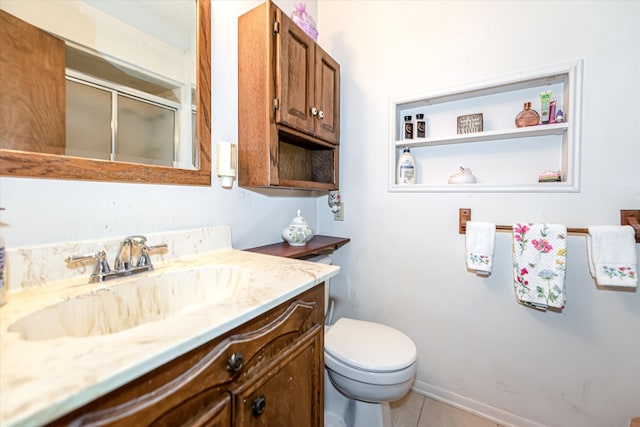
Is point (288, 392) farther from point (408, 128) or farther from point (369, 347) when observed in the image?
point (408, 128)

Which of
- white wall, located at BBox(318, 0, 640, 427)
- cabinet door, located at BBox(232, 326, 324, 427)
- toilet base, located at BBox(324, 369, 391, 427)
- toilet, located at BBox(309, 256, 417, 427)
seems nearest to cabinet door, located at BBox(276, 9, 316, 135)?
white wall, located at BBox(318, 0, 640, 427)

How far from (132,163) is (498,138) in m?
1.66

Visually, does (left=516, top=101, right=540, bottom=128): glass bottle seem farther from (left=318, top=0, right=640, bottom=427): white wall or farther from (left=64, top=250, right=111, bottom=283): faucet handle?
(left=64, top=250, right=111, bottom=283): faucet handle

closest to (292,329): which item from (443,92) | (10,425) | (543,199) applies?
(10,425)

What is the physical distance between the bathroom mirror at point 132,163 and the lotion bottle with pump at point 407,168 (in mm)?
1049

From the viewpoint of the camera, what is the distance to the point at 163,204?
A: 1007mm

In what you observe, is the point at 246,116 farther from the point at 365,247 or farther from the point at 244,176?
the point at 365,247

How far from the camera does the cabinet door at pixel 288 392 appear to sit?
0.63 m

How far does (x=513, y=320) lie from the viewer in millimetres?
1323

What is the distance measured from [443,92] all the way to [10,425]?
5.78ft

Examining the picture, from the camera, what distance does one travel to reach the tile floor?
4.42 feet

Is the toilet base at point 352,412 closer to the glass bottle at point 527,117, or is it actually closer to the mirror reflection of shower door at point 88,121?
the mirror reflection of shower door at point 88,121

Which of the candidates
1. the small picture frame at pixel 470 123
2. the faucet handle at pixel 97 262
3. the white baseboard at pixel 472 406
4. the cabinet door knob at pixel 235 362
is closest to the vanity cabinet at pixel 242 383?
the cabinet door knob at pixel 235 362

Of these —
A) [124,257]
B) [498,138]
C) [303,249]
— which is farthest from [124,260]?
[498,138]
